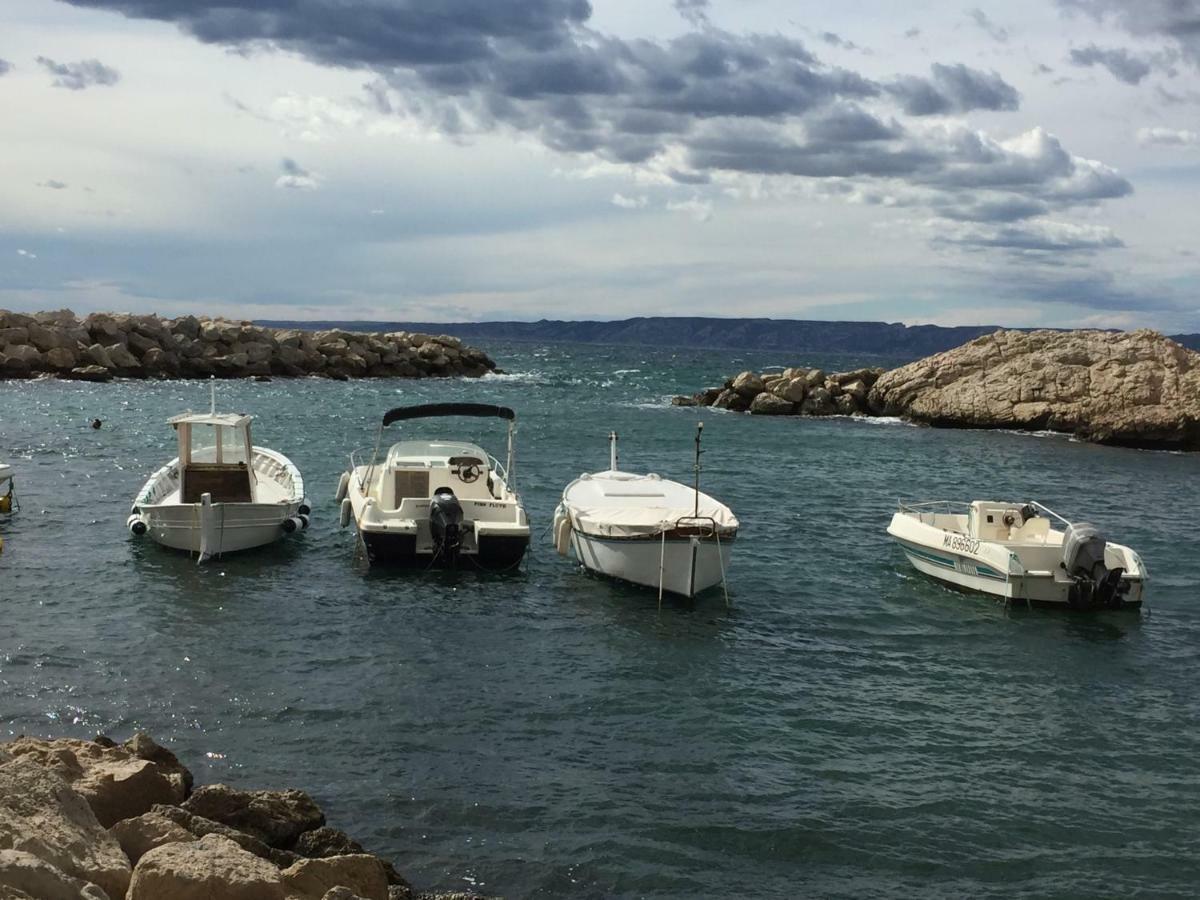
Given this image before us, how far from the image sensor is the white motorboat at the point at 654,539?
22.8 metres

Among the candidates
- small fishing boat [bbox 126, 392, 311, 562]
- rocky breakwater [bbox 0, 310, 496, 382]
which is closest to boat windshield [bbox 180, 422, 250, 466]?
small fishing boat [bbox 126, 392, 311, 562]

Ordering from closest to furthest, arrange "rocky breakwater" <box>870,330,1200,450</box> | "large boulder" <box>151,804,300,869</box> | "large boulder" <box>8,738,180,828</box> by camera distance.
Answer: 1. "large boulder" <box>151,804,300,869</box>
2. "large boulder" <box>8,738,180,828</box>
3. "rocky breakwater" <box>870,330,1200,450</box>

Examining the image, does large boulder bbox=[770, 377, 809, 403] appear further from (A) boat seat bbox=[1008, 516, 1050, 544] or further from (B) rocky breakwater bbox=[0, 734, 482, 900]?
(B) rocky breakwater bbox=[0, 734, 482, 900]

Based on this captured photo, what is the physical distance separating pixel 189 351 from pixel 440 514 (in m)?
59.3

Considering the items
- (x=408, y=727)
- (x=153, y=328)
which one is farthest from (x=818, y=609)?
(x=153, y=328)

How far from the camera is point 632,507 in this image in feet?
83.0

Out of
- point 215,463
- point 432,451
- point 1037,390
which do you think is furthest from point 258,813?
point 1037,390

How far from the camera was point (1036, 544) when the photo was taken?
24938 mm

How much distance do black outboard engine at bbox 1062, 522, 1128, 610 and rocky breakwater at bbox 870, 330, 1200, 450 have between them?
32.0 metres

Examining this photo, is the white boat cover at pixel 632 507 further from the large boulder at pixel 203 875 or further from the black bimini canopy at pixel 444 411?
the large boulder at pixel 203 875

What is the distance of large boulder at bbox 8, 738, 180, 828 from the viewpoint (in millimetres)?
10734

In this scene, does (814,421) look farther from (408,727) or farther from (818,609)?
(408,727)

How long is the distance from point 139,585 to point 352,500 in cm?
563

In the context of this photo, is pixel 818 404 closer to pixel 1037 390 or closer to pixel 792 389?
pixel 792 389
